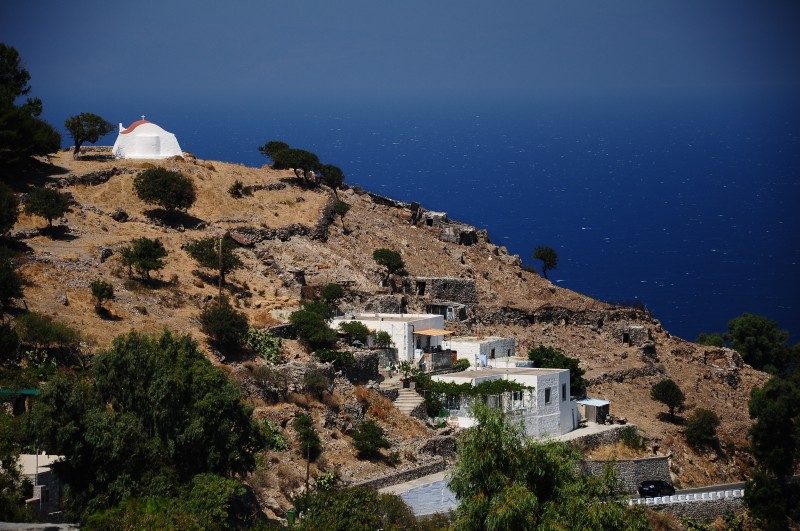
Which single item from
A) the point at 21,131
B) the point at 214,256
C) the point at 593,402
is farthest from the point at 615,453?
the point at 21,131

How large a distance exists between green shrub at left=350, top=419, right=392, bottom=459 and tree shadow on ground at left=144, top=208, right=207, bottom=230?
1977 cm

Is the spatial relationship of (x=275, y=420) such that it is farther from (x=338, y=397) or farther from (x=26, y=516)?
(x=26, y=516)

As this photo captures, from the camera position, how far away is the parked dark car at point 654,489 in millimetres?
57250

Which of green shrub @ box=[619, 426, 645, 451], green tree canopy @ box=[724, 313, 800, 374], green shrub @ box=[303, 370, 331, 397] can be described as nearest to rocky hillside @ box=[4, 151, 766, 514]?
green shrub @ box=[303, 370, 331, 397]

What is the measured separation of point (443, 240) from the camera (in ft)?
263

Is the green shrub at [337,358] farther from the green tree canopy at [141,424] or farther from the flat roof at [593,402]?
the flat roof at [593,402]

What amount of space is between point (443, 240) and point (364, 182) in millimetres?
107190

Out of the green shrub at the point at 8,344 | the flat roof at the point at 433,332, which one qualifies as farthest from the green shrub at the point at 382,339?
the green shrub at the point at 8,344

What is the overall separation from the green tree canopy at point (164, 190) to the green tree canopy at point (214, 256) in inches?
201

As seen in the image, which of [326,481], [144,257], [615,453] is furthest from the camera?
[144,257]

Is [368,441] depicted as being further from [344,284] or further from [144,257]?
[344,284]

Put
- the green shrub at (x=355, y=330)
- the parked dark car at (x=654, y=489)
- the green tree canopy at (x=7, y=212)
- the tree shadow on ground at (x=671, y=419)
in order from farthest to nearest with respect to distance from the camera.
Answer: the tree shadow on ground at (x=671, y=419), the green shrub at (x=355, y=330), the green tree canopy at (x=7, y=212), the parked dark car at (x=654, y=489)

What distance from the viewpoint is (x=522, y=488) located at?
39.7 meters

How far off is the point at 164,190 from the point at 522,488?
34740 mm
